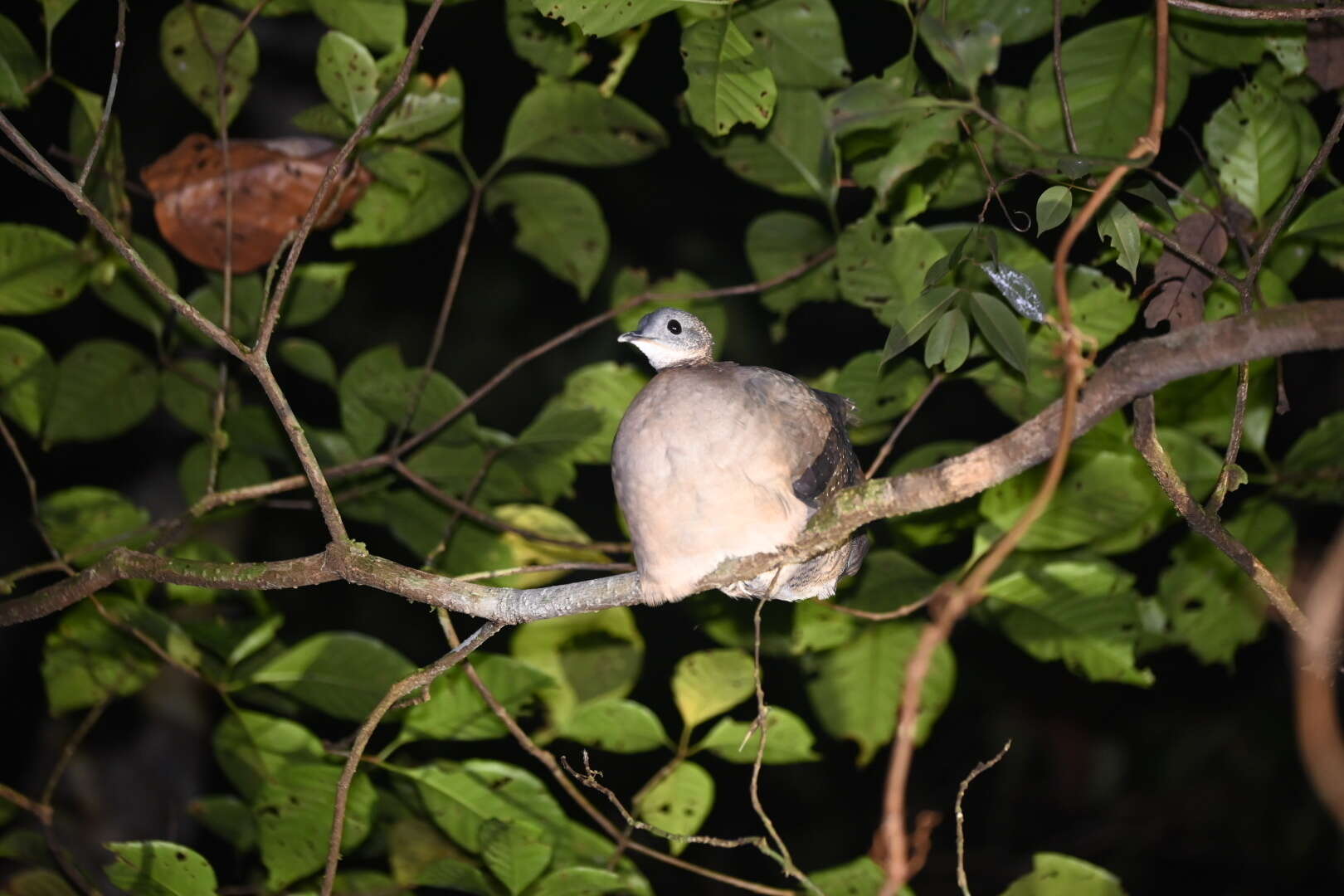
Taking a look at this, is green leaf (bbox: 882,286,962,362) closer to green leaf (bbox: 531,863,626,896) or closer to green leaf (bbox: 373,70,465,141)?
green leaf (bbox: 531,863,626,896)

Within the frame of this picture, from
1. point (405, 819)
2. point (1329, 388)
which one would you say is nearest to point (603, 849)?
point (405, 819)

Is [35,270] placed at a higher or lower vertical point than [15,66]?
lower

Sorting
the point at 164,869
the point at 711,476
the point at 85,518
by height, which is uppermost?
the point at 711,476

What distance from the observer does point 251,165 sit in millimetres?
3482

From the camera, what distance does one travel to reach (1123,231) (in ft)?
7.56

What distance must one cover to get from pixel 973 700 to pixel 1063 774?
3.07 feet

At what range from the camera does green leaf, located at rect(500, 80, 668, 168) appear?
11.2 feet

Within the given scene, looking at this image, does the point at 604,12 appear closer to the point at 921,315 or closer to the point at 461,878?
the point at 921,315

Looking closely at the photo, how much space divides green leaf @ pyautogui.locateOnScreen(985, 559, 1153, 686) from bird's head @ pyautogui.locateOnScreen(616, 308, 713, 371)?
1094mm

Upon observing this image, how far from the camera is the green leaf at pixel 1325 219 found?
8.90 feet

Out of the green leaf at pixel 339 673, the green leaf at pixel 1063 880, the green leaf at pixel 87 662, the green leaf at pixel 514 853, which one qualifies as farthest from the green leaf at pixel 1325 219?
the green leaf at pixel 87 662

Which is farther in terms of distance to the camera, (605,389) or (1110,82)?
(605,389)

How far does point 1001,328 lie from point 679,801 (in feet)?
5.80

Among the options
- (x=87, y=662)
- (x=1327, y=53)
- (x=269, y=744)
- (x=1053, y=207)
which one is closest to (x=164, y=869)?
(x=269, y=744)
